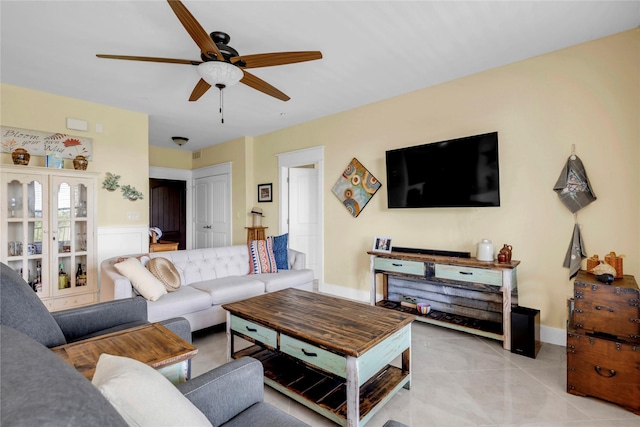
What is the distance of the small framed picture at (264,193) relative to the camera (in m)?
5.43

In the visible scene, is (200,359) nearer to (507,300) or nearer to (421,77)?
(507,300)

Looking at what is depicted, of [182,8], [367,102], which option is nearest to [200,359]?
[182,8]

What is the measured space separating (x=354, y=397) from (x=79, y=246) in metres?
3.91

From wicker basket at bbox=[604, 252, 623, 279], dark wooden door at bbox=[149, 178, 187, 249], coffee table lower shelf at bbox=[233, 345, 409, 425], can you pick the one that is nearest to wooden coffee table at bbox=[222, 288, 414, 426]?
coffee table lower shelf at bbox=[233, 345, 409, 425]

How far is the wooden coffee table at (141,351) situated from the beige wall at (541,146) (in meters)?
2.91

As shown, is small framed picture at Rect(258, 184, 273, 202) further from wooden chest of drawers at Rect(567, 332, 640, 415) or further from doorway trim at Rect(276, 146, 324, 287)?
wooden chest of drawers at Rect(567, 332, 640, 415)

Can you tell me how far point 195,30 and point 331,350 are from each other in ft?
6.77

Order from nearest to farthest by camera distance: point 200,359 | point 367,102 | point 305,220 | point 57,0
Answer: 1. point 57,0
2. point 200,359
3. point 367,102
4. point 305,220

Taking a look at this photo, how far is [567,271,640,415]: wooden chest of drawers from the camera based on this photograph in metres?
1.86

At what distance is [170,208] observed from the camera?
283 inches

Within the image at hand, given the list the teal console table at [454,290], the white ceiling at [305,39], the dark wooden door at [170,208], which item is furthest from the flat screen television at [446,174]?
the dark wooden door at [170,208]

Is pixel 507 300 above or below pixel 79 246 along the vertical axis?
below

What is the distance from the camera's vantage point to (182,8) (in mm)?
1687

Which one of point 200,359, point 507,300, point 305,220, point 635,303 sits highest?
point 305,220
